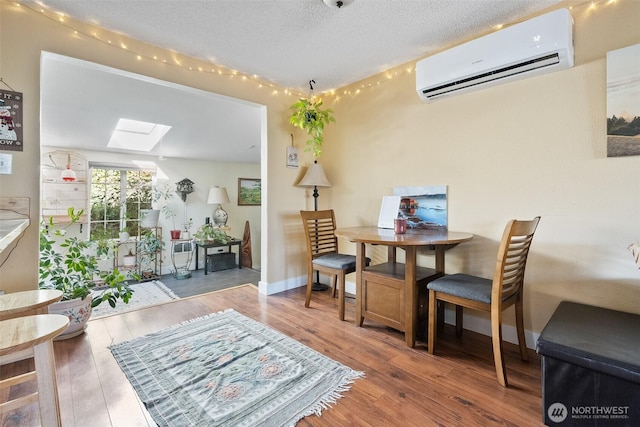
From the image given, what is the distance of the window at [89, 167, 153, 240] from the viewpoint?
501 cm

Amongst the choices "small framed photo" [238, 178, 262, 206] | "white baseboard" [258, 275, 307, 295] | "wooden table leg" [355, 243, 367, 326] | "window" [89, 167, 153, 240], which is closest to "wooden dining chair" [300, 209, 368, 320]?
"wooden table leg" [355, 243, 367, 326]

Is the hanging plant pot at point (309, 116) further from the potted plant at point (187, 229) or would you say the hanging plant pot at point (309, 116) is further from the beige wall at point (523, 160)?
the potted plant at point (187, 229)

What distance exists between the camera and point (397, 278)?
212 cm

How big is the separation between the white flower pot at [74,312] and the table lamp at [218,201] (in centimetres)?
380

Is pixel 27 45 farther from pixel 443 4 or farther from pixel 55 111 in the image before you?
pixel 443 4

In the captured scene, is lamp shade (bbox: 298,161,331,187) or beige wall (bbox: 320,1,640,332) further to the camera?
lamp shade (bbox: 298,161,331,187)

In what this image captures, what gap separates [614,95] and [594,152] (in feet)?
1.09

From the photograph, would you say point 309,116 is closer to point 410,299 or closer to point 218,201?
point 410,299

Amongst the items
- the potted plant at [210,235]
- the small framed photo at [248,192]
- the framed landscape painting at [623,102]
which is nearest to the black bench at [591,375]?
the framed landscape painting at [623,102]

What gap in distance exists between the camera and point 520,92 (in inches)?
81.2

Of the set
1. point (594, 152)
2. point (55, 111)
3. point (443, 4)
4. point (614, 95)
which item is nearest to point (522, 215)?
point (594, 152)

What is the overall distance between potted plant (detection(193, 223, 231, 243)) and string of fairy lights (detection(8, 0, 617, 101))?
3.35m

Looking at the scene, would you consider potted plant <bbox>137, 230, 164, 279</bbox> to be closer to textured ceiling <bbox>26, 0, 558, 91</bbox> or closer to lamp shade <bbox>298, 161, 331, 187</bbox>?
lamp shade <bbox>298, 161, 331, 187</bbox>

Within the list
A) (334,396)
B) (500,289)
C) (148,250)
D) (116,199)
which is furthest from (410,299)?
(116,199)
